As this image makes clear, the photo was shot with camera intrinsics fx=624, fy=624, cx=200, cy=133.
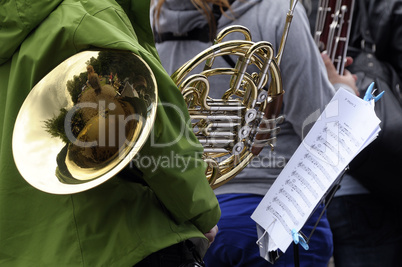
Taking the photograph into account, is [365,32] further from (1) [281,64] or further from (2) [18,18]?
(2) [18,18]

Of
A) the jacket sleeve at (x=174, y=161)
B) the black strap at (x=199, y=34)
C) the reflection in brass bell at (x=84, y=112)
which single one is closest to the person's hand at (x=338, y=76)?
the black strap at (x=199, y=34)

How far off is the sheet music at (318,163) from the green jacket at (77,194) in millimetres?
333

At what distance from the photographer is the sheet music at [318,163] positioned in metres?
1.66

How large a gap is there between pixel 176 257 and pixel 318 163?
0.48 meters

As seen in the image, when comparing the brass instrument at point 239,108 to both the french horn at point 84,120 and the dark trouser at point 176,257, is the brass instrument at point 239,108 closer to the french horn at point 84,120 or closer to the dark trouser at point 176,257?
the dark trouser at point 176,257

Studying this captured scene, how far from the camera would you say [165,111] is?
57.6 inches

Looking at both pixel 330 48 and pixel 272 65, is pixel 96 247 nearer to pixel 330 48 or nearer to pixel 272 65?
pixel 272 65

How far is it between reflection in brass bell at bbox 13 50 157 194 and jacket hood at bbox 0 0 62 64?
0.12 meters

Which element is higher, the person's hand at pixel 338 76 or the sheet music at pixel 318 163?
the sheet music at pixel 318 163

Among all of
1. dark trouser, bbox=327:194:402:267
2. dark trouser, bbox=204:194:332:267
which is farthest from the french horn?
dark trouser, bbox=327:194:402:267

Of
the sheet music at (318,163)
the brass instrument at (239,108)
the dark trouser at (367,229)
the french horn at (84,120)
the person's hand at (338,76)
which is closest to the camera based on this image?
the french horn at (84,120)

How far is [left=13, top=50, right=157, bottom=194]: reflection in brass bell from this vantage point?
136cm

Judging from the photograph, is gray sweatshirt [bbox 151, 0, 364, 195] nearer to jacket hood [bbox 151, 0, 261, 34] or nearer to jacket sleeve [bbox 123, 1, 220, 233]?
jacket hood [bbox 151, 0, 261, 34]

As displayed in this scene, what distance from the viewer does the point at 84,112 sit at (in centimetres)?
138
